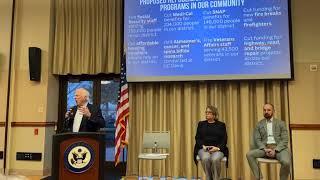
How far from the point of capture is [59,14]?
599cm

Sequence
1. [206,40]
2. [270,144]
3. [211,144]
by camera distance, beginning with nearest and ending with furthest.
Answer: [270,144], [211,144], [206,40]

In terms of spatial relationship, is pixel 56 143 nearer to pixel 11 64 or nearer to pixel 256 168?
pixel 256 168

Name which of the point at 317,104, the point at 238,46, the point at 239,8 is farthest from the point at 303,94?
the point at 239,8

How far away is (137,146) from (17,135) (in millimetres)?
2065

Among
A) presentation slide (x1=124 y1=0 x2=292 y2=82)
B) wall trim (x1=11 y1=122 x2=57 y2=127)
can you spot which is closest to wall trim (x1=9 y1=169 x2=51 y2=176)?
wall trim (x1=11 y1=122 x2=57 y2=127)

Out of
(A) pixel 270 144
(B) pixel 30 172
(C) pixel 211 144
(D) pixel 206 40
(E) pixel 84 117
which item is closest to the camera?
(E) pixel 84 117

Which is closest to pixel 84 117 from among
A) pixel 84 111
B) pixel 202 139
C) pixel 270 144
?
pixel 84 111

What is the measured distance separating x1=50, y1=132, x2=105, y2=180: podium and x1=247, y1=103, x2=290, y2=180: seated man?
7.83 ft

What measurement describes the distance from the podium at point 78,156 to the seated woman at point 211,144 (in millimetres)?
2106

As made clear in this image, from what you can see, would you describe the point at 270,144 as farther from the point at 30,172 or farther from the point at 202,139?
the point at 30,172

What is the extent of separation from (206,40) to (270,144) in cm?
178

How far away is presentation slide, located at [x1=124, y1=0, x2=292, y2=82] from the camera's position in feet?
16.6

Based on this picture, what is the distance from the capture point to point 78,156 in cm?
275

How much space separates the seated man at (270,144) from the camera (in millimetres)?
4348
